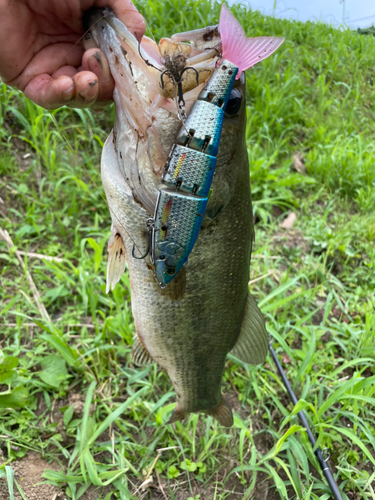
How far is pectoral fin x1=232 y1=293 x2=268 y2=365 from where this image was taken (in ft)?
6.03

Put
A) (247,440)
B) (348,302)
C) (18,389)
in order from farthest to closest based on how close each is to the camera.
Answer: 1. (348,302)
2. (247,440)
3. (18,389)

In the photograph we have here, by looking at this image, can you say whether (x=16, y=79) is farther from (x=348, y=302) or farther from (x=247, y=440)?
(x=348, y=302)

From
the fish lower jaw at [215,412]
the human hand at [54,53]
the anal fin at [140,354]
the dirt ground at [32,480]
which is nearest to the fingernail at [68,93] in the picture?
the human hand at [54,53]

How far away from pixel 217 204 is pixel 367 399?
1632 mm

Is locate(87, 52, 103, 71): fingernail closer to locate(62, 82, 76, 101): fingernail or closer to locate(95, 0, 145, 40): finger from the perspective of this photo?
locate(62, 82, 76, 101): fingernail

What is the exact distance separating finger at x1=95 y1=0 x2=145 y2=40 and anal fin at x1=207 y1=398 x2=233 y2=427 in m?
1.85

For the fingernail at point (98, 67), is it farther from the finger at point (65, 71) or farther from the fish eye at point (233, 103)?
the fish eye at point (233, 103)

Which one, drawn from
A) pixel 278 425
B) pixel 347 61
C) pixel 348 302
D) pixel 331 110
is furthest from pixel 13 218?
pixel 347 61

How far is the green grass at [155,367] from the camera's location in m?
2.12

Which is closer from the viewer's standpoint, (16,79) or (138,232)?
(138,232)

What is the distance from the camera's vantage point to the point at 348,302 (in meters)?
3.14

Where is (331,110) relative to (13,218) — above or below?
above

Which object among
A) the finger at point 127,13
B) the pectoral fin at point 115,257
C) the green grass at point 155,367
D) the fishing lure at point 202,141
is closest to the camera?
the fishing lure at point 202,141

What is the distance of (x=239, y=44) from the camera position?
1.09 metres
